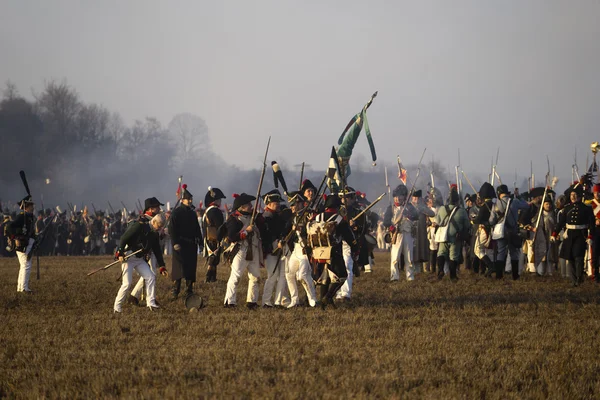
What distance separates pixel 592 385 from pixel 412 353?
2.08 metres

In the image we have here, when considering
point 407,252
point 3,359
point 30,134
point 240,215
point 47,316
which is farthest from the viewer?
point 30,134

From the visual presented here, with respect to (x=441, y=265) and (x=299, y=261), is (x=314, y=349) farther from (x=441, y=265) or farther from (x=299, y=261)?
(x=441, y=265)

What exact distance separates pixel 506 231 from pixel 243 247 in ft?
24.5

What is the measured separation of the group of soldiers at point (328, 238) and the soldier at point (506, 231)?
2 centimetres

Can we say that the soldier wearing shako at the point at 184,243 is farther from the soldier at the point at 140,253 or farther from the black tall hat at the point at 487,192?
the black tall hat at the point at 487,192

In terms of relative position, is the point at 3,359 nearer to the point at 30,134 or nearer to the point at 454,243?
the point at 454,243

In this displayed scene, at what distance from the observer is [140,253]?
13000mm

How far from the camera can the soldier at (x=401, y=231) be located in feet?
59.4

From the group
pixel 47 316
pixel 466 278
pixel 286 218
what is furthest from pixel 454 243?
pixel 47 316

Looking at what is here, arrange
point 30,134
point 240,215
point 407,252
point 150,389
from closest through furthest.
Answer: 1. point 150,389
2. point 240,215
3. point 407,252
4. point 30,134

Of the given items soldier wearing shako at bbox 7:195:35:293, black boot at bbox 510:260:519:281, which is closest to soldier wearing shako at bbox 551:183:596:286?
black boot at bbox 510:260:519:281

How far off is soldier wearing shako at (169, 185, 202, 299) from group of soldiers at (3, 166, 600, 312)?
0.7 inches

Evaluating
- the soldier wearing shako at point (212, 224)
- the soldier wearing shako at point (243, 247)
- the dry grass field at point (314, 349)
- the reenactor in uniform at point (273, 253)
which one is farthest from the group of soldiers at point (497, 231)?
the soldier wearing shako at point (243, 247)

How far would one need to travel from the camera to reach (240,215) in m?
13.2
